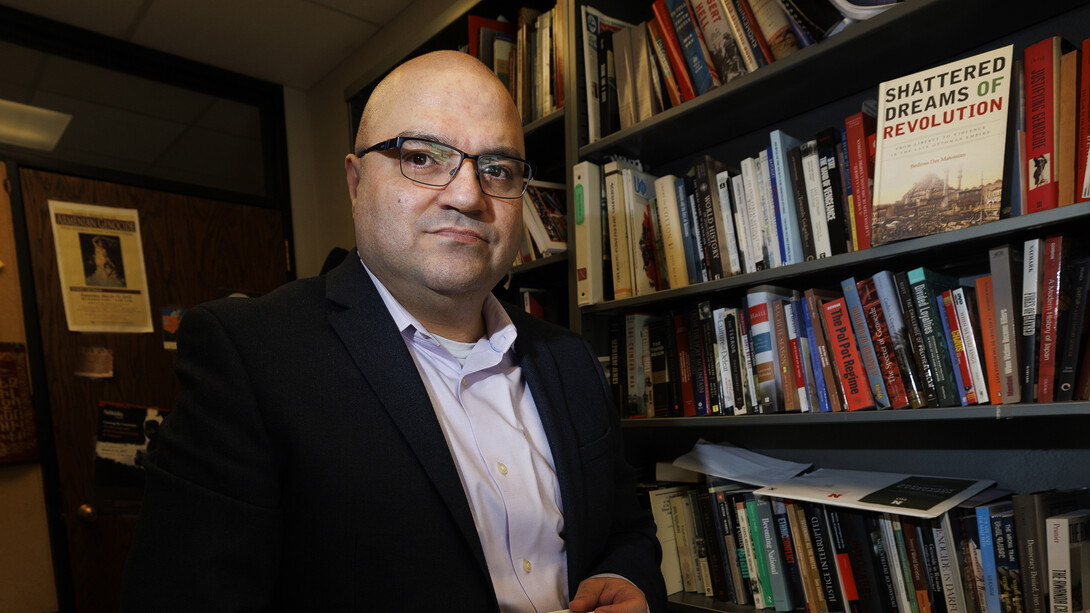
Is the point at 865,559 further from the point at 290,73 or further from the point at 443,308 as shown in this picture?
the point at 290,73

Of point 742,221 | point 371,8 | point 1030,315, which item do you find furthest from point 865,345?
point 371,8

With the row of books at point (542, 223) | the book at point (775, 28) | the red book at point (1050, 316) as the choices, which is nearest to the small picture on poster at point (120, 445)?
the row of books at point (542, 223)

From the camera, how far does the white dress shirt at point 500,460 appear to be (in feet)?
3.14

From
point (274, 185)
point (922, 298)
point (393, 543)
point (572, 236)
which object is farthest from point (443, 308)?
point (274, 185)

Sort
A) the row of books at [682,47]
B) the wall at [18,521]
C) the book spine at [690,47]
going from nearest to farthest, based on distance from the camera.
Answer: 1. the row of books at [682,47]
2. the book spine at [690,47]
3. the wall at [18,521]

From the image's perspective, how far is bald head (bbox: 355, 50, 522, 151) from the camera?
3.37 ft

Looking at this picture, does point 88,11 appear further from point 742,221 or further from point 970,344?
point 970,344

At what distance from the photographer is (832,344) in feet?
4.23

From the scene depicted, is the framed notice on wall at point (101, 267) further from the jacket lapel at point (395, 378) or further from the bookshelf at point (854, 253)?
the jacket lapel at point (395, 378)

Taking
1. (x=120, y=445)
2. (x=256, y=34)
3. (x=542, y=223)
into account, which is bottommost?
(x=120, y=445)

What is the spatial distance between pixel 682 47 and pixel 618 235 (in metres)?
0.48

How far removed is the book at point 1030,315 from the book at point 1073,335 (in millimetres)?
34

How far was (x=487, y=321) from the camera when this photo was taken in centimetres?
118

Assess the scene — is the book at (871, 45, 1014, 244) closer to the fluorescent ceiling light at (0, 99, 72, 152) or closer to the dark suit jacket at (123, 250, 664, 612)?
the dark suit jacket at (123, 250, 664, 612)
